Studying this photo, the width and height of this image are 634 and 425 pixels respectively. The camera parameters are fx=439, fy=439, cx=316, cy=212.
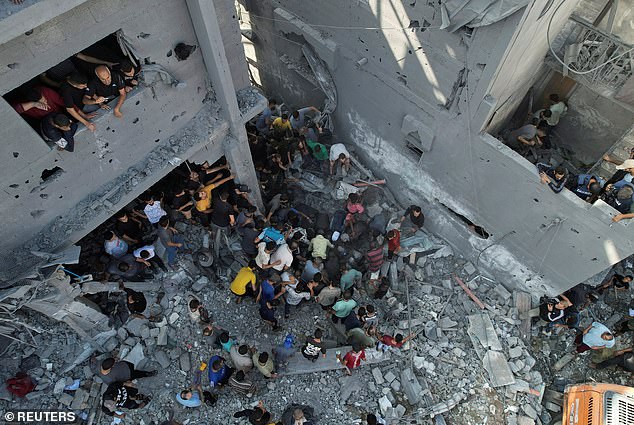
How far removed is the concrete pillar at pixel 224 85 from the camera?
631cm

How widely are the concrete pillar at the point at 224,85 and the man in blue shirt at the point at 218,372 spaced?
3566mm

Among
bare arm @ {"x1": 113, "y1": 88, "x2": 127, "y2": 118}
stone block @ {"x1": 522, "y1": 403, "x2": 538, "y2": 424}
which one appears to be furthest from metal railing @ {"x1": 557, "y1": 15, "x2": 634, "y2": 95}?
bare arm @ {"x1": 113, "y1": 88, "x2": 127, "y2": 118}

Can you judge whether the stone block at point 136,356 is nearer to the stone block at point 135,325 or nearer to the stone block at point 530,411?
the stone block at point 135,325

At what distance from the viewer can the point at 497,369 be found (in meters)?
8.45

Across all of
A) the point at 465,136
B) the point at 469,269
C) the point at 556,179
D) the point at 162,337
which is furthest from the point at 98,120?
the point at 469,269

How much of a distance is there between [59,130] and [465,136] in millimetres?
6480

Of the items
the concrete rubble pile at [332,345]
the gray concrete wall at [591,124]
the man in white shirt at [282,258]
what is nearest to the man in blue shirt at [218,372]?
the concrete rubble pile at [332,345]

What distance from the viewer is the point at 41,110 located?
18.5ft

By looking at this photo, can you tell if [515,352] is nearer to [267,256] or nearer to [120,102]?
[267,256]

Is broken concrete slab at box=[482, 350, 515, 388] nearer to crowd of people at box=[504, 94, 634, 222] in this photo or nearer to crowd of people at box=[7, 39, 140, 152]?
crowd of people at box=[504, 94, 634, 222]

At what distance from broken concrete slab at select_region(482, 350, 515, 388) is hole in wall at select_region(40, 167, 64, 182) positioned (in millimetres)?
8075

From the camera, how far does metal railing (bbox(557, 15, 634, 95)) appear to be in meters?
7.11

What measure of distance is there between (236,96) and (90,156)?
275 cm

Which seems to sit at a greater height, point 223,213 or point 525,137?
point 525,137
